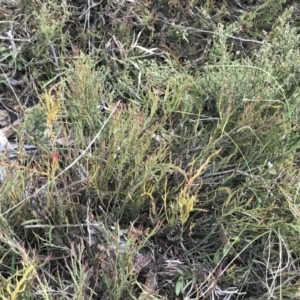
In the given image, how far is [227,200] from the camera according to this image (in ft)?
4.53

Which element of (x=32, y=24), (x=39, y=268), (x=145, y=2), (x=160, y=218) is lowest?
(x=39, y=268)

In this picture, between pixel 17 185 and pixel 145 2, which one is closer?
pixel 17 185

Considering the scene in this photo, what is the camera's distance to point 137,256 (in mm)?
1362

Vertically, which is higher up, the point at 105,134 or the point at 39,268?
the point at 105,134

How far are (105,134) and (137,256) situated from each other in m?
0.36

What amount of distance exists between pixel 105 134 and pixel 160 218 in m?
0.29

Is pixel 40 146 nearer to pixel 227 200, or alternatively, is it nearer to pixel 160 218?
pixel 160 218

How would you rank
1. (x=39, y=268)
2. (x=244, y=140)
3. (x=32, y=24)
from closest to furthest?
(x=39, y=268)
(x=244, y=140)
(x=32, y=24)

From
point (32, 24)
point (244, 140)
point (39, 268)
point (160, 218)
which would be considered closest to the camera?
point (39, 268)

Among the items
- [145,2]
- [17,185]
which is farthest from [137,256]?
[145,2]

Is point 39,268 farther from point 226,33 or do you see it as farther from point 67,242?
point 226,33

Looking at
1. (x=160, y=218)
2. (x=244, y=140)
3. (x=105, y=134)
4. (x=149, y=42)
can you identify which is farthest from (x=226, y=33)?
(x=160, y=218)

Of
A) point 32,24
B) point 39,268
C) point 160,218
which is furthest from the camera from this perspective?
point 32,24

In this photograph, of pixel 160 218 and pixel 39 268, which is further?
pixel 160 218
